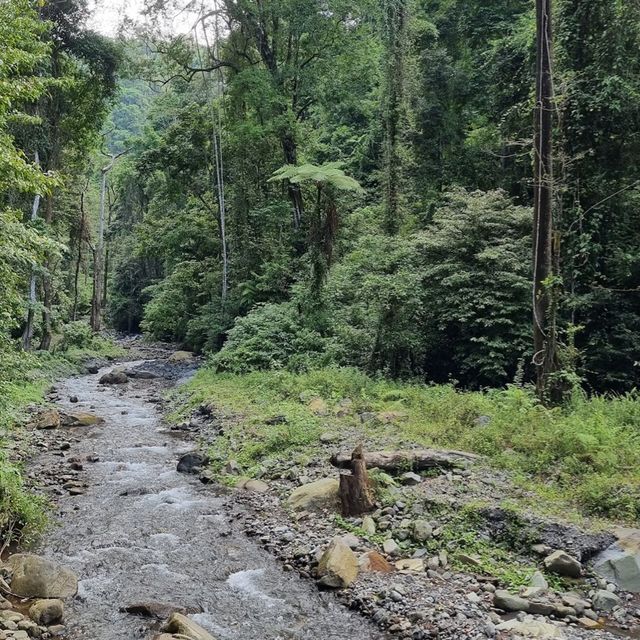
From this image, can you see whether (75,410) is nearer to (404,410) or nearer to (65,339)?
(404,410)

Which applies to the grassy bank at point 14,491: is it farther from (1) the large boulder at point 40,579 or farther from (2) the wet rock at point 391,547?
(2) the wet rock at point 391,547

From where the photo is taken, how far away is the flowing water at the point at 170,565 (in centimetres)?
573

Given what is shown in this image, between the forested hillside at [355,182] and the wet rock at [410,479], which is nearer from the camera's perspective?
the wet rock at [410,479]

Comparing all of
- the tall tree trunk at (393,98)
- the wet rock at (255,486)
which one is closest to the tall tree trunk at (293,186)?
the tall tree trunk at (393,98)

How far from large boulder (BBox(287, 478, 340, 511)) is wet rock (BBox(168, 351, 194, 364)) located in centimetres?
1809

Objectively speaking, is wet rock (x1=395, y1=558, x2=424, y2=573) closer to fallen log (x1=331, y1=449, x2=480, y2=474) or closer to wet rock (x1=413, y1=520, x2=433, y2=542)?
wet rock (x1=413, y1=520, x2=433, y2=542)

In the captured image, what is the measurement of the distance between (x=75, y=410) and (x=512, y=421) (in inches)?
476

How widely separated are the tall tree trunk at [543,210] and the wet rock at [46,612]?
28.4 feet

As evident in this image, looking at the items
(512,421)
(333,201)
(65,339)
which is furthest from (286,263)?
(512,421)

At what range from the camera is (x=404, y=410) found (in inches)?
461

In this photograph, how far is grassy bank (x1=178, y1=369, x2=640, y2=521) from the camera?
7.57 m

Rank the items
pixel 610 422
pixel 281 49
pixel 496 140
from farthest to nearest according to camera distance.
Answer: pixel 281 49, pixel 496 140, pixel 610 422

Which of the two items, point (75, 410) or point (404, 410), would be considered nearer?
point (404, 410)

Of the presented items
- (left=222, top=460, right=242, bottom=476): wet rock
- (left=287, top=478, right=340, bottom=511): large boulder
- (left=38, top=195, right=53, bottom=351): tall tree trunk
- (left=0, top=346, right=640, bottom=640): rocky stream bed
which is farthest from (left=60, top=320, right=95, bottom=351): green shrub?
(left=287, top=478, right=340, bottom=511): large boulder
